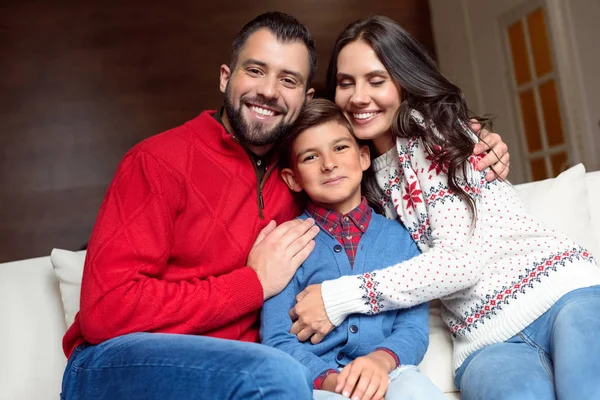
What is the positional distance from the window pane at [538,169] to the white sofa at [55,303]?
213 cm

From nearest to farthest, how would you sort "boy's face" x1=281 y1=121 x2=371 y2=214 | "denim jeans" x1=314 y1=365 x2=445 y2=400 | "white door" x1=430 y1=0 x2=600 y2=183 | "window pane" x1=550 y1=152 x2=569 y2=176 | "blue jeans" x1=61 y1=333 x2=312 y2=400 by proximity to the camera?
"blue jeans" x1=61 y1=333 x2=312 y2=400 < "denim jeans" x1=314 y1=365 x2=445 y2=400 < "boy's face" x1=281 y1=121 x2=371 y2=214 < "white door" x1=430 y1=0 x2=600 y2=183 < "window pane" x1=550 y1=152 x2=569 y2=176

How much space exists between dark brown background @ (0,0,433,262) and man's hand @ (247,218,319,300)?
333 centimetres

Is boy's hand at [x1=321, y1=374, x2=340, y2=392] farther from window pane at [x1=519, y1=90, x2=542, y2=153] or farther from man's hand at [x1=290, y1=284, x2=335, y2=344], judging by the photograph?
window pane at [x1=519, y1=90, x2=542, y2=153]

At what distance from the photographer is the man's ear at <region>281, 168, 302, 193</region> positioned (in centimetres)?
167

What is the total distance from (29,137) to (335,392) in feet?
13.3

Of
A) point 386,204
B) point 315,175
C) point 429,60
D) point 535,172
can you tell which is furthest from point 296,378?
point 535,172

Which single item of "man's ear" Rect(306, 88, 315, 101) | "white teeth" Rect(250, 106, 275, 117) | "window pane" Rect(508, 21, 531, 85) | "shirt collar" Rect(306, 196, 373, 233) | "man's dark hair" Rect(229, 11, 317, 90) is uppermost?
"window pane" Rect(508, 21, 531, 85)

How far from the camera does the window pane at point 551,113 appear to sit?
371 cm

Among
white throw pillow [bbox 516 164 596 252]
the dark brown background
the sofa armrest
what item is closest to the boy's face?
white throw pillow [bbox 516 164 596 252]

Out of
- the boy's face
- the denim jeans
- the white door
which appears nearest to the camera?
the denim jeans

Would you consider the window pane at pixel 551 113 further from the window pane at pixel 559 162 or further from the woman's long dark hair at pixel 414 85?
the woman's long dark hair at pixel 414 85

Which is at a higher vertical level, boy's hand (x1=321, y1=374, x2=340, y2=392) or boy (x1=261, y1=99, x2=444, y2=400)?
boy (x1=261, y1=99, x2=444, y2=400)

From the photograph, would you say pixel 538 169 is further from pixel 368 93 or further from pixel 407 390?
pixel 407 390

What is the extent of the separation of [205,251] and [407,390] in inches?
21.5
